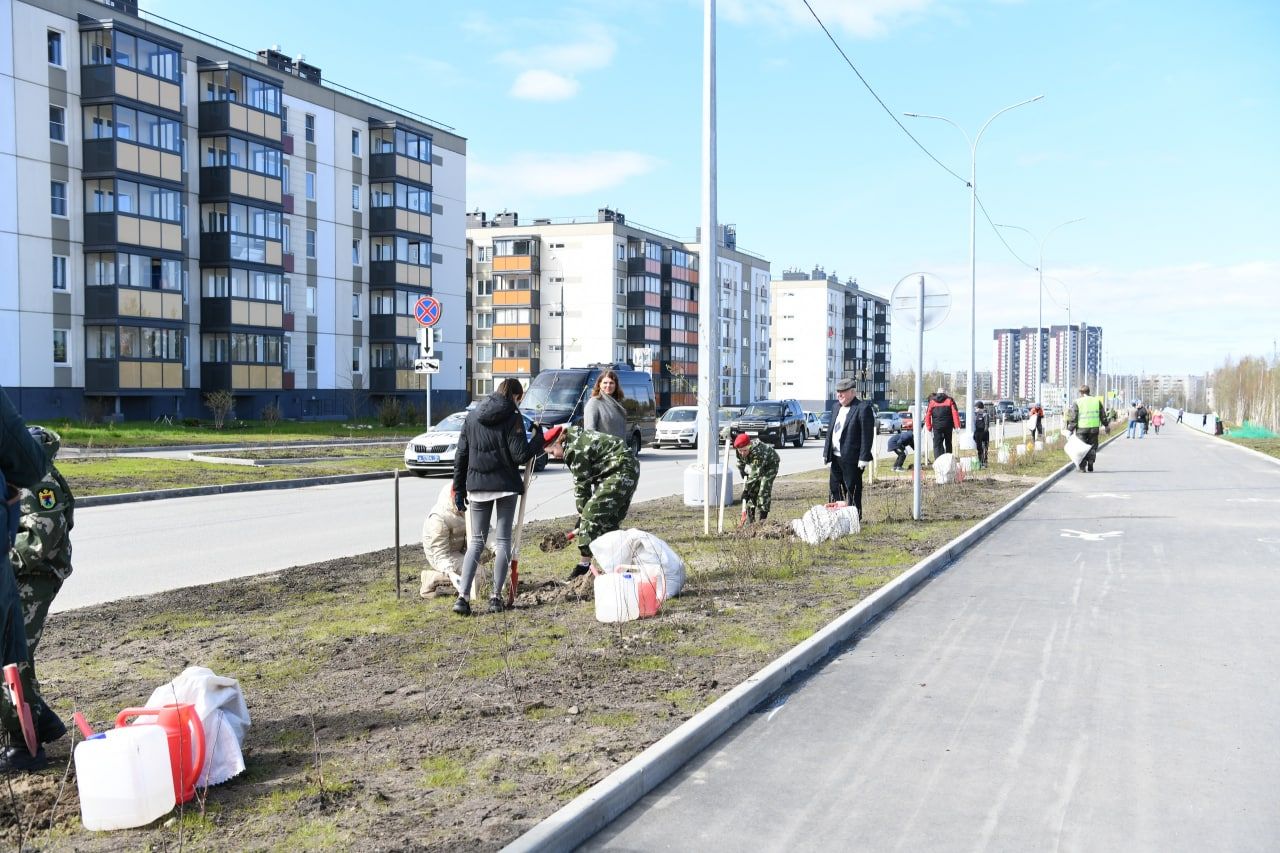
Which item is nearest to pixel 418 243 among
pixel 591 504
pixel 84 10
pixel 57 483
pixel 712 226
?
pixel 84 10

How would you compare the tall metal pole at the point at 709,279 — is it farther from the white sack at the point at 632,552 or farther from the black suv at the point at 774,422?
the black suv at the point at 774,422

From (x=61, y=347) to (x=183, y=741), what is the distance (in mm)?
41942

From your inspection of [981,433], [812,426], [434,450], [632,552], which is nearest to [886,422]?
[812,426]

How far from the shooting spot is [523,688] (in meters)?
5.82

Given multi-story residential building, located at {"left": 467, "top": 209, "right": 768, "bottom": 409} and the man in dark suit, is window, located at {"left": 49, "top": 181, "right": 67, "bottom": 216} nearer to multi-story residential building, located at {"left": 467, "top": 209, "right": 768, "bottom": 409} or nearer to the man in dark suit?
the man in dark suit

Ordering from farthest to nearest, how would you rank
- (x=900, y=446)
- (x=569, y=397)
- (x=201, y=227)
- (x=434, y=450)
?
(x=201, y=227)
(x=569, y=397)
(x=900, y=446)
(x=434, y=450)

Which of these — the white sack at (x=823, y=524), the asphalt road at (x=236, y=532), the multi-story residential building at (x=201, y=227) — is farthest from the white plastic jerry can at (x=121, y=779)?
the multi-story residential building at (x=201, y=227)

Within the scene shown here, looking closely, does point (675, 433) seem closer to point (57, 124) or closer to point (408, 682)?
point (57, 124)

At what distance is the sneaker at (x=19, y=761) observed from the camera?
4.54 metres

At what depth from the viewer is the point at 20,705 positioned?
14.4 feet


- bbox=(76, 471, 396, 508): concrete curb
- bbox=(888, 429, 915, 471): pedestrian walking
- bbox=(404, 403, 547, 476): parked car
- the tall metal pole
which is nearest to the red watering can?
the tall metal pole

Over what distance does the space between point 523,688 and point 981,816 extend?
96.3 inches

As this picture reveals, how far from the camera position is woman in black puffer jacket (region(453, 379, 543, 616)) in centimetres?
774

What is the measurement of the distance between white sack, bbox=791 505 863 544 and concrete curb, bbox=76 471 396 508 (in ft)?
35.7
